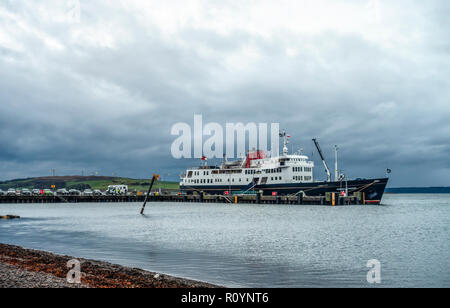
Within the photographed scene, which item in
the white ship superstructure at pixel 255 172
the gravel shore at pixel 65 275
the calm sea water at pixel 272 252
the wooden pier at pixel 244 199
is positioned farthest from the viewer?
the white ship superstructure at pixel 255 172

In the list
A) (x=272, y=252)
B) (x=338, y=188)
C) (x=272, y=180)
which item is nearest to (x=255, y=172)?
(x=272, y=180)

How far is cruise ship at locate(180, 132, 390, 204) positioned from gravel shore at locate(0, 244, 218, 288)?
2785 inches

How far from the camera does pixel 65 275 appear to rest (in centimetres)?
1515

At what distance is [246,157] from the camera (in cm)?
10306

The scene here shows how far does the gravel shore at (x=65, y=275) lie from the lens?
523 inches

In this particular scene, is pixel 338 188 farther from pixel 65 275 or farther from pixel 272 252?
pixel 65 275

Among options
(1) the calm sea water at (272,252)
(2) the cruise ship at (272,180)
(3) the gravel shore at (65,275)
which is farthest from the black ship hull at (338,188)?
(3) the gravel shore at (65,275)

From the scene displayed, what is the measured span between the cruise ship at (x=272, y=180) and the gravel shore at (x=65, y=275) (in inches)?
2785

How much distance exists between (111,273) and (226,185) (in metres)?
86.9

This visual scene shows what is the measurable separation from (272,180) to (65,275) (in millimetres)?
80061

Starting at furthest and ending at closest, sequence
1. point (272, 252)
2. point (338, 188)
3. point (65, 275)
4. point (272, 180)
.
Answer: point (272, 180), point (338, 188), point (272, 252), point (65, 275)

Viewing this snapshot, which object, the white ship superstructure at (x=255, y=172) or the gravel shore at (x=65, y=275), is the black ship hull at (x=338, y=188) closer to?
the white ship superstructure at (x=255, y=172)
